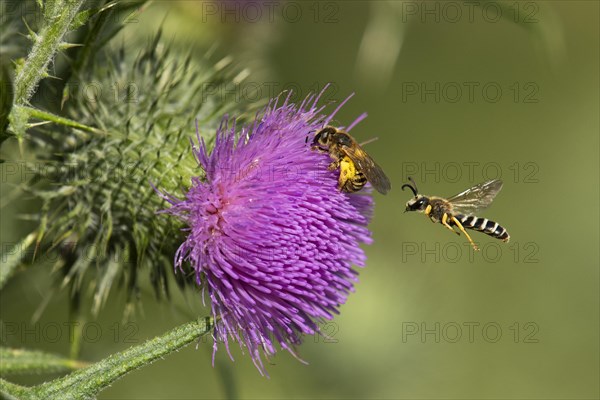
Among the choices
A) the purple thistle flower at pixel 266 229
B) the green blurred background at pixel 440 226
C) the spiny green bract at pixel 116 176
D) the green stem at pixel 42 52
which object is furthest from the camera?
the green blurred background at pixel 440 226

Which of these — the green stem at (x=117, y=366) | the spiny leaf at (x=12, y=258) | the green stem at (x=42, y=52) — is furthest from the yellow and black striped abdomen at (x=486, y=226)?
the green stem at (x=42, y=52)

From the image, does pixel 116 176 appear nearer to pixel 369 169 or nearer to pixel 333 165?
pixel 333 165

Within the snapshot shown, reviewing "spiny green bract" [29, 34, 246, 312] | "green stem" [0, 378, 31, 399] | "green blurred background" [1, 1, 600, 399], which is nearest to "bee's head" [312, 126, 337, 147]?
"spiny green bract" [29, 34, 246, 312]

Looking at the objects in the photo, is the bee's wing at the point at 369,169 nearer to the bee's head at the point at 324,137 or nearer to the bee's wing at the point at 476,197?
the bee's head at the point at 324,137

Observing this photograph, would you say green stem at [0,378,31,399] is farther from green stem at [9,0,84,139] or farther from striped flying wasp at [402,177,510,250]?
striped flying wasp at [402,177,510,250]

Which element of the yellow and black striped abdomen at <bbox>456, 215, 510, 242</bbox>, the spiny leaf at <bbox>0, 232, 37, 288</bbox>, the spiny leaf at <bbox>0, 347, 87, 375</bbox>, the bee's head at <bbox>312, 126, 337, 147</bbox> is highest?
the bee's head at <bbox>312, 126, 337, 147</bbox>

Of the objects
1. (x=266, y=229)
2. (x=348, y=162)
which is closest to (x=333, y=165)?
(x=348, y=162)

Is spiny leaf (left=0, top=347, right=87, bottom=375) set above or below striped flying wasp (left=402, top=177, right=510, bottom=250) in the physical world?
below
